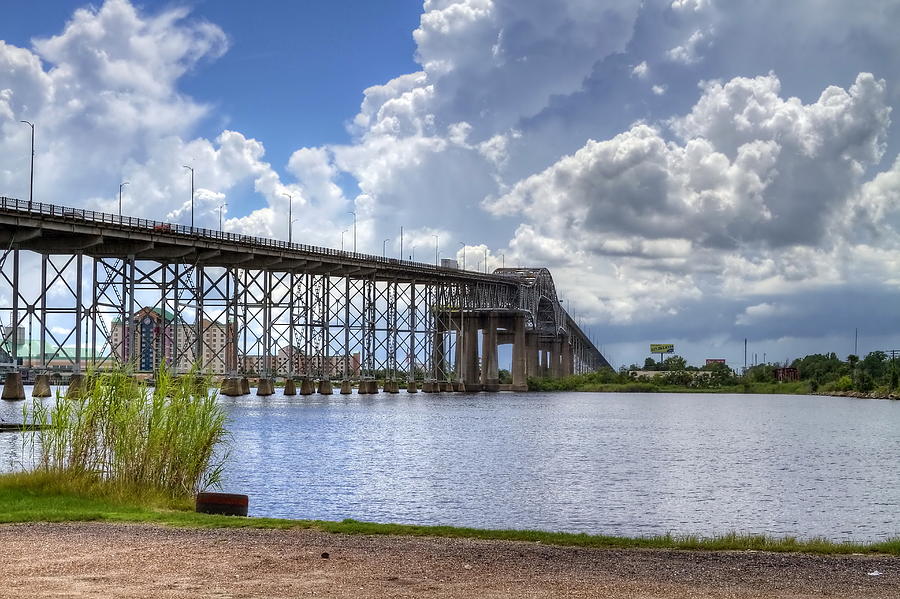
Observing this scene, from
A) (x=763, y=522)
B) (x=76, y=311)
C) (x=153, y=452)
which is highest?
(x=76, y=311)

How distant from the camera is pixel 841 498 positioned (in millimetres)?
44188

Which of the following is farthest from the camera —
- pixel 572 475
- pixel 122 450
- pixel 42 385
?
pixel 42 385

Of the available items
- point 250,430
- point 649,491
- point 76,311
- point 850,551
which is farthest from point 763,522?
point 76,311

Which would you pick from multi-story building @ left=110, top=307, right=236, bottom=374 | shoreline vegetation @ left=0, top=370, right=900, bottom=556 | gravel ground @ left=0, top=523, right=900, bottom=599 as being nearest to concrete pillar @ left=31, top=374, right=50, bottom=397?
multi-story building @ left=110, top=307, right=236, bottom=374

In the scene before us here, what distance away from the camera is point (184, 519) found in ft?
82.1

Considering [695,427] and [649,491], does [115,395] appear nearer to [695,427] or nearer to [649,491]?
[649,491]

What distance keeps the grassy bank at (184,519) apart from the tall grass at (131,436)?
0.43 metres

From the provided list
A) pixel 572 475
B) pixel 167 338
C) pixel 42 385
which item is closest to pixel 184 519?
pixel 572 475

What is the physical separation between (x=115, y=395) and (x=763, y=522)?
21459mm

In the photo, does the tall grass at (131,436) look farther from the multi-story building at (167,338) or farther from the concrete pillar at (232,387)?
the concrete pillar at (232,387)

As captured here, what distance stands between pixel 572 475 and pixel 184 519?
29.0 meters

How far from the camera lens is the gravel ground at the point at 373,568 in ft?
57.0

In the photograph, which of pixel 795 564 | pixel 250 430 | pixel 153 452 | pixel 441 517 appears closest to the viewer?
pixel 795 564

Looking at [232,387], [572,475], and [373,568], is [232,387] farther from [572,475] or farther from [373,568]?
[373,568]
